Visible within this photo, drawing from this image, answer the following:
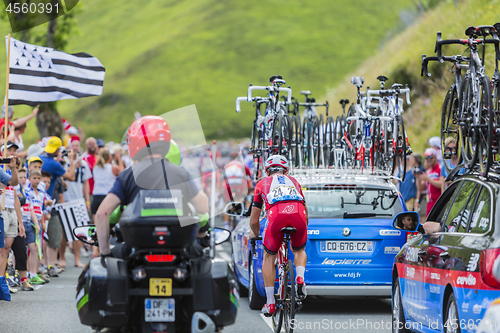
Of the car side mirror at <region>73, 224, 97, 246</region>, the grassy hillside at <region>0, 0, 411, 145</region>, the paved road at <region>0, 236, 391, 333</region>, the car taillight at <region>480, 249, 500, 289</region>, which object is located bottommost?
the paved road at <region>0, 236, 391, 333</region>

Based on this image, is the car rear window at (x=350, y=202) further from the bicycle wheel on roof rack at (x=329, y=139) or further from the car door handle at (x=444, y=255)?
the bicycle wheel on roof rack at (x=329, y=139)

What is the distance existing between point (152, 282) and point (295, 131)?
9014 mm

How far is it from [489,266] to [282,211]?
348cm

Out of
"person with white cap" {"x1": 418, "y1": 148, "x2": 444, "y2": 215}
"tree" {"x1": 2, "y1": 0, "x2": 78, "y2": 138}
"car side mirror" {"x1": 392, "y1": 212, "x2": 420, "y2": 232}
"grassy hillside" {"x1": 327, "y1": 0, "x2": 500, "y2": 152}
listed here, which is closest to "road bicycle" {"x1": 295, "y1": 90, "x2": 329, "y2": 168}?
"person with white cap" {"x1": 418, "y1": 148, "x2": 444, "y2": 215}

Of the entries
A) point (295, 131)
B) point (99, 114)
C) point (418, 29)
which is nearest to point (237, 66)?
point (99, 114)

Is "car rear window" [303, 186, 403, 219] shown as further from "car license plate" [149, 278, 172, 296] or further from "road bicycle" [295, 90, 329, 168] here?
"car license plate" [149, 278, 172, 296]

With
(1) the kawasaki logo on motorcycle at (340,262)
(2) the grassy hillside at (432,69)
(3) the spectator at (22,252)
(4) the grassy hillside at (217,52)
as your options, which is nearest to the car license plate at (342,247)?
(1) the kawasaki logo on motorcycle at (340,262)

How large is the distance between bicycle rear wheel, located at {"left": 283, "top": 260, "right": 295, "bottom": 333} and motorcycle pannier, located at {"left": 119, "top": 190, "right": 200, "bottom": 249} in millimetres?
3008

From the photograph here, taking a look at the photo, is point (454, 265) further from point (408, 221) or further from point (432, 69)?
point (432, 69)

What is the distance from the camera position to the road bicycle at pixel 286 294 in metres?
8.27

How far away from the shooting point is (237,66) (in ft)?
525

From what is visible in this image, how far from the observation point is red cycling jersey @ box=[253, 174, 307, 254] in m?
8.66

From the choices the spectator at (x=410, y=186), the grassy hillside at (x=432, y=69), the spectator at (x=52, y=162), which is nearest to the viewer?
the spectator at (x=52, y=162)

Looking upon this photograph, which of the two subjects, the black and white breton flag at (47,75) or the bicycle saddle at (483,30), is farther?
the black and white breton flag at (47,75)
